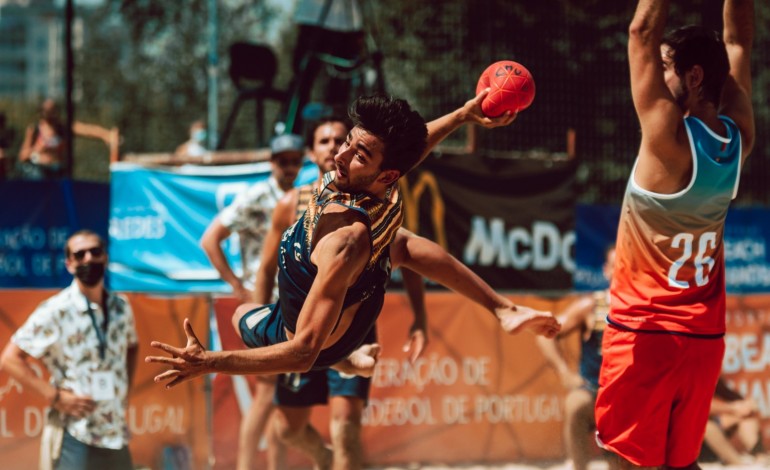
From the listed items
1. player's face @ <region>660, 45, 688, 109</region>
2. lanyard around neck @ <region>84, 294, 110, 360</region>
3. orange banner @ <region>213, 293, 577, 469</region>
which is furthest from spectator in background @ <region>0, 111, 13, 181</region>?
player's face @ <region>660, 45, 688, 109</region>

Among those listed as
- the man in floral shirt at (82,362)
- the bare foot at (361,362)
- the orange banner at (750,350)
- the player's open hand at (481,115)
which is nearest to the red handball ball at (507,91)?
the player's open hand at (481,115)

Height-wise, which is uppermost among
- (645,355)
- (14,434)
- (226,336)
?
(645,355)

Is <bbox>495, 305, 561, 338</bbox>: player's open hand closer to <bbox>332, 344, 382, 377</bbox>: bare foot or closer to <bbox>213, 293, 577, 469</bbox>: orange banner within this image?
<bbox>332, 344, 382, 377</bbox>: bare foot

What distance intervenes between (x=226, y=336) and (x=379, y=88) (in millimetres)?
3540

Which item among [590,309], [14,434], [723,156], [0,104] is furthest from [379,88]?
[0,104]

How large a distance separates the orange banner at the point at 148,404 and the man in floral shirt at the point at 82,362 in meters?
1.36

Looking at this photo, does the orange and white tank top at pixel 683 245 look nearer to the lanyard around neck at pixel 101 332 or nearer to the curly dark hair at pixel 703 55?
the curly dark hair at pixel 703 55

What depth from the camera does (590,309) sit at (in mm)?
7559

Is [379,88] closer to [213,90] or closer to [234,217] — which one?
[234,217]

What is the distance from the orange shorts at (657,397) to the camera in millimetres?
4371

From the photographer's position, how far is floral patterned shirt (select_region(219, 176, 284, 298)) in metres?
7.25

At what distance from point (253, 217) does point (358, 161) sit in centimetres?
309

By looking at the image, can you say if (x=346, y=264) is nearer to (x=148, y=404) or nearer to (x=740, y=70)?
(x=740, y=70)

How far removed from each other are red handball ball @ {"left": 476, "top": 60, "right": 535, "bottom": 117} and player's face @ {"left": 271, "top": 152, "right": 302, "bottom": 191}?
9.02 feet
